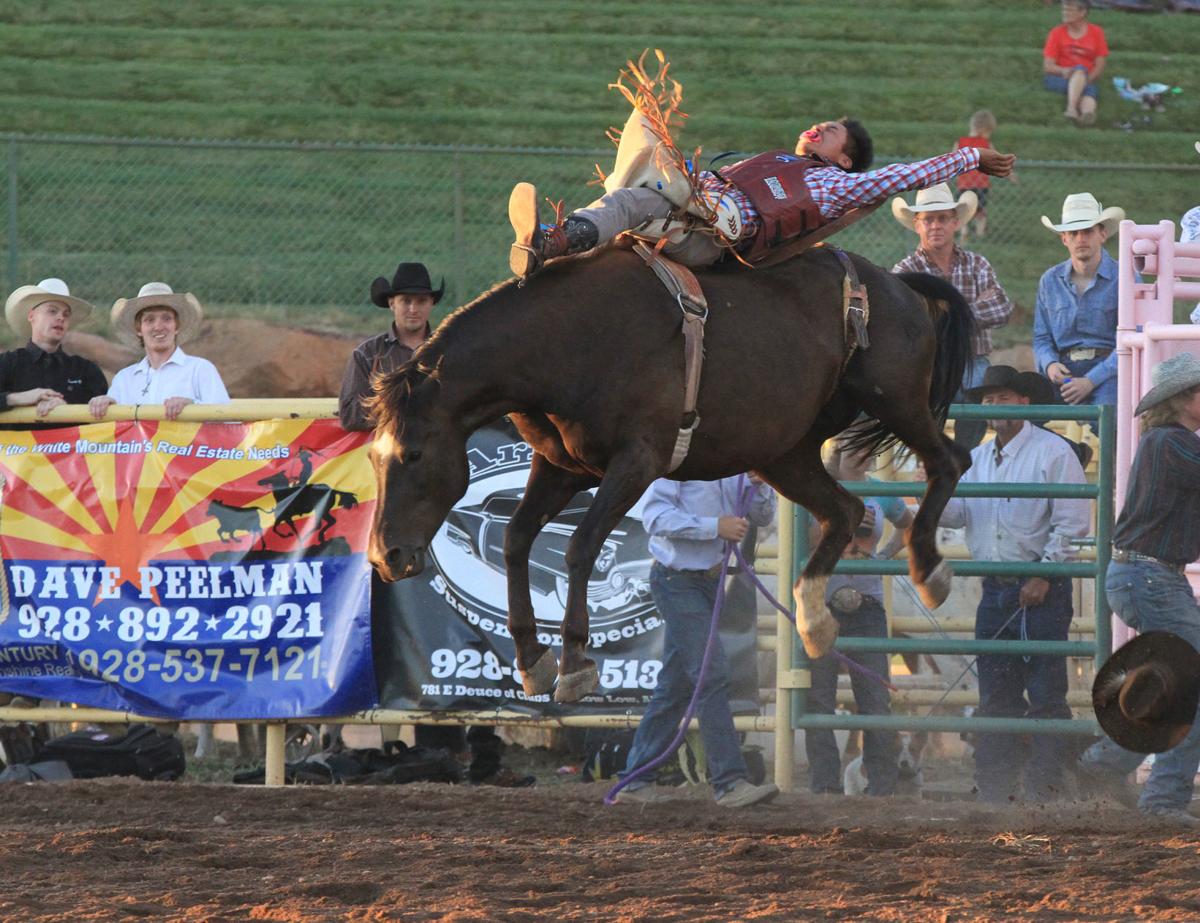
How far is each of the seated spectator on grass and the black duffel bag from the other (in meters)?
15.0

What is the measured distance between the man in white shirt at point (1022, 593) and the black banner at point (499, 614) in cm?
111

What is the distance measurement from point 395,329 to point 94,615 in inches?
77.7

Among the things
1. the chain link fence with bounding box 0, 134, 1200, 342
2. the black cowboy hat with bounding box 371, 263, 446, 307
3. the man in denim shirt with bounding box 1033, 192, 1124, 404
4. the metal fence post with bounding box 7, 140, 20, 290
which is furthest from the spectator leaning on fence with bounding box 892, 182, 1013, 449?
the metal fence post with bounding box 7, 140, 20, 290

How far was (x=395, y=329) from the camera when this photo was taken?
8.73m

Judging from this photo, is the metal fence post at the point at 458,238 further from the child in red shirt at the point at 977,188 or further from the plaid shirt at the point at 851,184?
the plaid shirt at the point at 851,184

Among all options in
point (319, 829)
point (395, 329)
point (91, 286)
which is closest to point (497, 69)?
point (91, 286)

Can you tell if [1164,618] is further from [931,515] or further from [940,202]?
[940,202]

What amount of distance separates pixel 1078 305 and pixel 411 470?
184 inches

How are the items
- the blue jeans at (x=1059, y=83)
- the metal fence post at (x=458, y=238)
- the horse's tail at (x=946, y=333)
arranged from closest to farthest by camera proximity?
1. the horse's tail at (x=946, y=333)
2. the metal fence post at (x=458, y=238)
3. the blue jeans at (x=1059, y=83)

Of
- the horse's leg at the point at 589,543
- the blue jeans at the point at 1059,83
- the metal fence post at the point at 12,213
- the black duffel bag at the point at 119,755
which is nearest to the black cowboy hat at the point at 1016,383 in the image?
the horse's leg at the point at 589,543

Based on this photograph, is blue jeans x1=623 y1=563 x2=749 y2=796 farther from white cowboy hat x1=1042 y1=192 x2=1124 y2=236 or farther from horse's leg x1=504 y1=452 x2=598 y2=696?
white cowboy hat x1=1042 y1=192 x2=1124 y2=236

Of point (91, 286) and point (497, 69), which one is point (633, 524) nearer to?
point (91, 286)

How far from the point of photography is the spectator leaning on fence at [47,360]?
9.29 meters

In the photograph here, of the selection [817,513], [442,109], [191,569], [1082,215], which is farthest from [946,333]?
[442,109]
